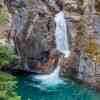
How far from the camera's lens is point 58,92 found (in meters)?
11.5

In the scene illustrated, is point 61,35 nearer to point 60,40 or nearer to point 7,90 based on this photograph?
point 60,40

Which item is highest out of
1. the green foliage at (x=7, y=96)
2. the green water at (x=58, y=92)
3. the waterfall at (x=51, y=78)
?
the green foliage at (x=7, y=96)

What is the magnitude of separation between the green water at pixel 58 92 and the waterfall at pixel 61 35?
185 cm

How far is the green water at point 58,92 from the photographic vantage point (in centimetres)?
1096

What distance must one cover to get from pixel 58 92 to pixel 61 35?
10.4ft

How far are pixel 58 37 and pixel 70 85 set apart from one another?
8.11 ft

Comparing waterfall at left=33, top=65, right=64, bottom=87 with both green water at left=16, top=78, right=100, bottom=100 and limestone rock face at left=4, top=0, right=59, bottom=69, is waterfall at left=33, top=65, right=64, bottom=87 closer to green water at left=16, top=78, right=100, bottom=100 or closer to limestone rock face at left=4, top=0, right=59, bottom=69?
green water at left=16, top=78, right=100, bottom=100

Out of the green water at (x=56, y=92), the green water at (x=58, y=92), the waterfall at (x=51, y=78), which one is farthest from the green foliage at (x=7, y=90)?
the waterfall at (x=51, y=78)

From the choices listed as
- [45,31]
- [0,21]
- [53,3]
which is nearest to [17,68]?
[45,31]

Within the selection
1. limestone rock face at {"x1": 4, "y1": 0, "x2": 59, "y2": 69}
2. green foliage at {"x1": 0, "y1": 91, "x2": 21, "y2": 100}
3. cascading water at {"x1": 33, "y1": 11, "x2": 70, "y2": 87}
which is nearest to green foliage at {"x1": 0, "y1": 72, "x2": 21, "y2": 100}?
green foliage at {"x1": 0, "y1": 91, "x2": 21, "y2": 100}

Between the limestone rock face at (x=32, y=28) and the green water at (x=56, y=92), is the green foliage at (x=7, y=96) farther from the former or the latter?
the limestone rock face at (x=32, y=28)

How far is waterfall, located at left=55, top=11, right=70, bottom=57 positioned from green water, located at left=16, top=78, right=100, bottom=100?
1851 mm

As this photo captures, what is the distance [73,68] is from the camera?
510 inches

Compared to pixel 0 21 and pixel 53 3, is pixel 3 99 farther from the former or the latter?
pixel 53 3
